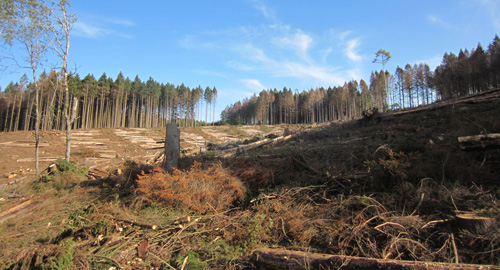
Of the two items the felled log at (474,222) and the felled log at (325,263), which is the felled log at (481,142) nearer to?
the felled log at (474,222)

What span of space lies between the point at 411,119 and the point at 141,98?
169 ft

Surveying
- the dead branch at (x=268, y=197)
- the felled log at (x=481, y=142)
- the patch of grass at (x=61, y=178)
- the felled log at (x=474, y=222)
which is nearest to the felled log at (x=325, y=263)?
the felled log at (x=474, y=222)

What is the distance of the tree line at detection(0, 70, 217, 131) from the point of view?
141ft

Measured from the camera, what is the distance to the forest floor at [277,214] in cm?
360

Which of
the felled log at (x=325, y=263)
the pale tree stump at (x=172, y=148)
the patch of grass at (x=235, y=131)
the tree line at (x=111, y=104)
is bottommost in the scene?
the felled log at (x=325, y=263)

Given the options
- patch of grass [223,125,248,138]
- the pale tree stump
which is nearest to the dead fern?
the pale tree stump

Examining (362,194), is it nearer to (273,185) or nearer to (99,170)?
(273,185)

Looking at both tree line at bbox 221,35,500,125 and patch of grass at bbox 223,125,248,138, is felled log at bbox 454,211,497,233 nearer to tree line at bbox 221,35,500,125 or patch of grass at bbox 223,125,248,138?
tree line at bbox 221,35,500,125

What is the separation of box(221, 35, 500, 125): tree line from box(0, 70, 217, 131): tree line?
15.6 meters

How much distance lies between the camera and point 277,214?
4992mm

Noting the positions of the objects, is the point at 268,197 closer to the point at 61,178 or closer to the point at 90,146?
the point at 61,178

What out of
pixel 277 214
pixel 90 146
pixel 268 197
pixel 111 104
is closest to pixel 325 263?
pixel 277 214

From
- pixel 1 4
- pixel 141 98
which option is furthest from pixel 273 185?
pixel 141 98

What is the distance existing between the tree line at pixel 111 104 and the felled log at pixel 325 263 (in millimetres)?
43055
